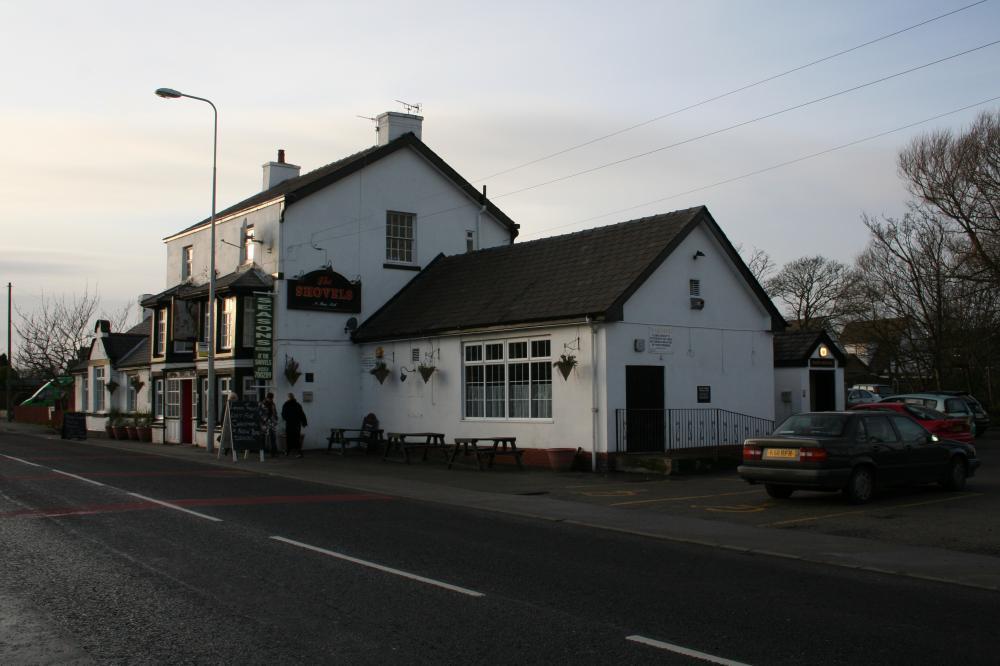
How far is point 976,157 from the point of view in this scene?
116 ft

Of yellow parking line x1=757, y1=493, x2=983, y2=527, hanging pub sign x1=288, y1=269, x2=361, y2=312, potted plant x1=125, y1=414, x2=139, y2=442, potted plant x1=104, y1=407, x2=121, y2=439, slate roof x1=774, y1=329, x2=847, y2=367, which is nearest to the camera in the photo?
yellow parking line x1=757, y1=493, x2=983, y2=527

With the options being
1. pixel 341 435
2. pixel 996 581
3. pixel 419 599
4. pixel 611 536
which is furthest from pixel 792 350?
pixel 419 599

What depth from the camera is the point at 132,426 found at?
121ft

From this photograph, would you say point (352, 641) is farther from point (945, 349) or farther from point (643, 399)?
point (945, 349)

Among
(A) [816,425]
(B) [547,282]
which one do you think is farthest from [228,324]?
(A) [816,425]

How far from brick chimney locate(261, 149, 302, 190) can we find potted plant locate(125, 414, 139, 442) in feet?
35.7

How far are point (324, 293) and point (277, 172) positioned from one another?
9068mm

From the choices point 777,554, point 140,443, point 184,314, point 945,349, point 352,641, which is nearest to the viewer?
point 352,641

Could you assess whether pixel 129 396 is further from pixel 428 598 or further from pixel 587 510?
pixel 428 598

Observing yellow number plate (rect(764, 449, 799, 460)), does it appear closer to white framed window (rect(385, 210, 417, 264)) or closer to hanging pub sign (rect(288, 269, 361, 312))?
hanging pub sign (rect(288, 269, 361, 312))

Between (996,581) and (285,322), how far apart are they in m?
22.6


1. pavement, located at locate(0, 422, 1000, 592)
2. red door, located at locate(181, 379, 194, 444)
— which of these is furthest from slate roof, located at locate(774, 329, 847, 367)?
red door, located at locate(181, 379, 194, 444)

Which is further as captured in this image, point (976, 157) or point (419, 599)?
point (976, 157)

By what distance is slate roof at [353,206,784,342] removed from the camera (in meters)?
21.9
